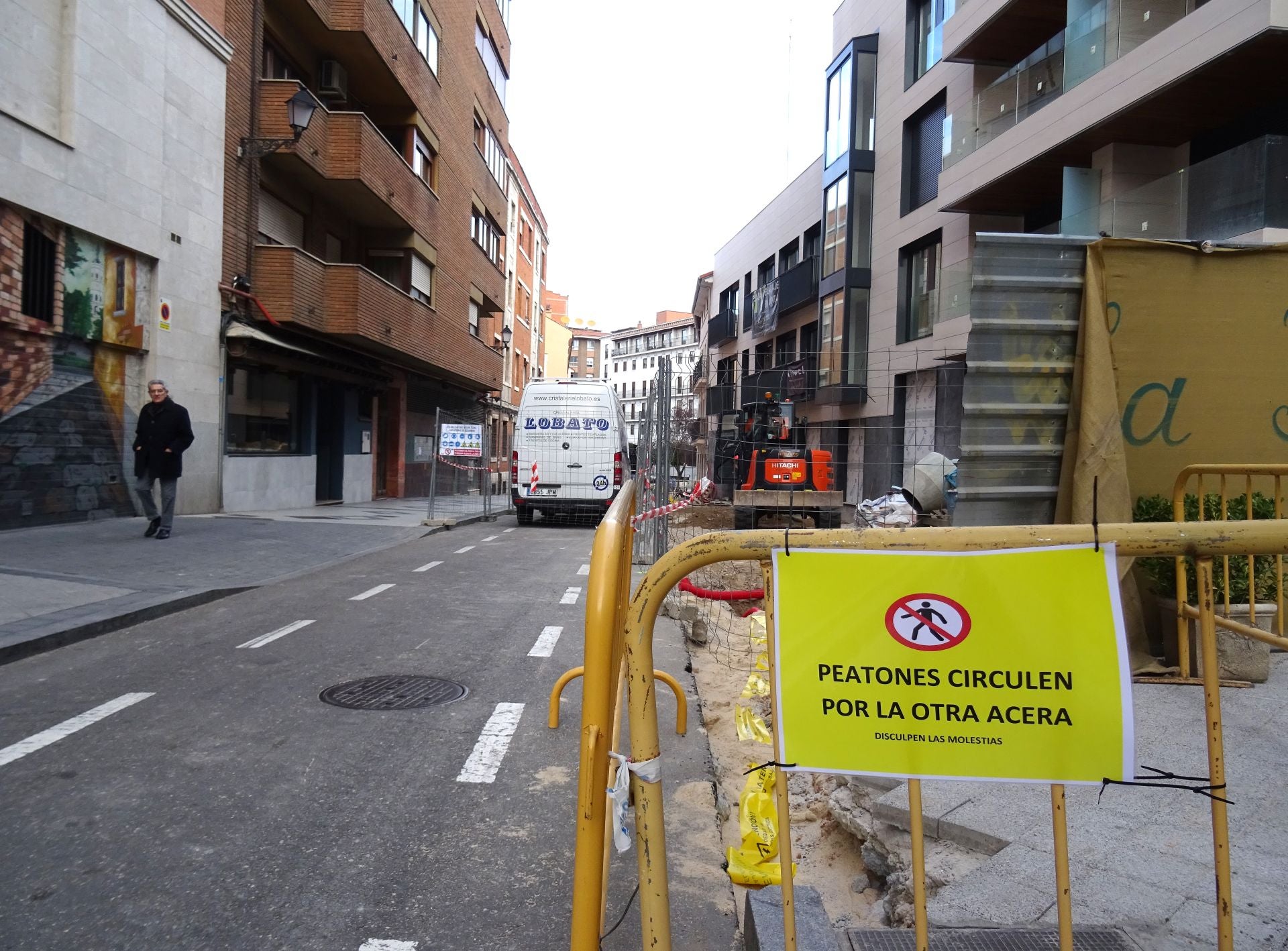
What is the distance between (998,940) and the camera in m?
2.34

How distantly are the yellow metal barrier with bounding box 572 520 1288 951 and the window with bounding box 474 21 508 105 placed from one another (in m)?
31.8

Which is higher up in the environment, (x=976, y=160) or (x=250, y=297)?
(x=976, y=160)

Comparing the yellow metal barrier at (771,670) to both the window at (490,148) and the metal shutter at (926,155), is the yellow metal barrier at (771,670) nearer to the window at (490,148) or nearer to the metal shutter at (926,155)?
the metal shutter at (926,155)

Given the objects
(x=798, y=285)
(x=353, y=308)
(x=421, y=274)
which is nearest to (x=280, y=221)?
(x=353, y=308)

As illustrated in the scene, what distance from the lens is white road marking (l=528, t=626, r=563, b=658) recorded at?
6.52 metres

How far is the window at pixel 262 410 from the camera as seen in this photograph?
16.2 meters

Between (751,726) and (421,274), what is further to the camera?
(421,274)

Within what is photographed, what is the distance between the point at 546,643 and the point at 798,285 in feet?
84.0

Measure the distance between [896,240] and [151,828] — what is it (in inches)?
924

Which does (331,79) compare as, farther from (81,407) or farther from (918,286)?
(918,286)

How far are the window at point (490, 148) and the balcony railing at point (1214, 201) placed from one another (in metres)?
22.6

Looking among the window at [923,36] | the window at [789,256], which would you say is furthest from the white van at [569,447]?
the window at [789,256]

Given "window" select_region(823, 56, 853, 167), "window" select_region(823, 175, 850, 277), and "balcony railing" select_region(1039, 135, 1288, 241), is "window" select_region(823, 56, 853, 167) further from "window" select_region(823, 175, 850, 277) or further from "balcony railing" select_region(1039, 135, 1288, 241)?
"balcony railing" select_region(1039, 135, 1288, 241)

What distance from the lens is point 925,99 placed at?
22.5m
